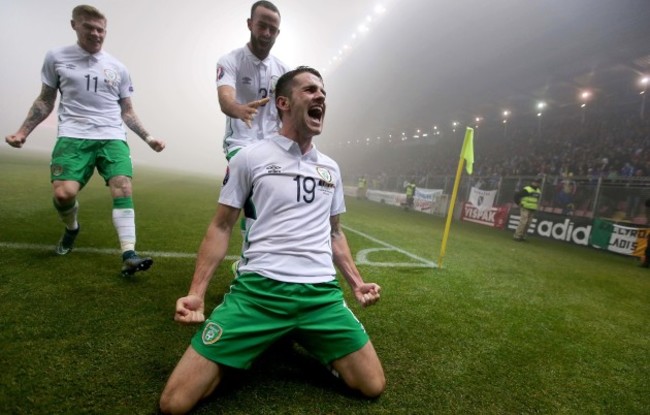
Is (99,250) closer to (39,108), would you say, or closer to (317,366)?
(39,108)

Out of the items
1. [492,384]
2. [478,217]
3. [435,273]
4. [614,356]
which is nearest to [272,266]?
[492,384]

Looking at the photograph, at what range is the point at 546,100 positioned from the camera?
26.7 meters

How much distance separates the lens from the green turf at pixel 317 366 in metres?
1.72

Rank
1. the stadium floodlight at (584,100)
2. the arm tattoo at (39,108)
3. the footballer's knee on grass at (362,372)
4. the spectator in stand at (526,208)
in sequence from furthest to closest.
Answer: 1. the stadium floodlight at (584,100)
2. the spectator in stand at (526,208)
3. the arm tattoo at (39,108)
4. the footballer's knee on grass at (362,372)

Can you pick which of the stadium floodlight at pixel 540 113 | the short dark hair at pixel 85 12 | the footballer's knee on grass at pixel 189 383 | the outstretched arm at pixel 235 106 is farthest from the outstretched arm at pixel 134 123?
Answer: the stadium floodlight at pixel 540 113

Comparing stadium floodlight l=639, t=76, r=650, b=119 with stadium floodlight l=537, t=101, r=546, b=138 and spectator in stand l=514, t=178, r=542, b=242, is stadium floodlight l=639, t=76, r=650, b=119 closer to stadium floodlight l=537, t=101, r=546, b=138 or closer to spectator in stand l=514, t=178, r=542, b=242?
stadium floodlight l=537, t=101, r=546, b=138

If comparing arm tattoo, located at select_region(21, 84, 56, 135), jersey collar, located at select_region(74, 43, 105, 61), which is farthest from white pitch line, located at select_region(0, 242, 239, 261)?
jersey collar, located at select_region(74, 43, 105, 61)

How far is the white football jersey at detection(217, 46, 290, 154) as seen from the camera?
3.13 metres

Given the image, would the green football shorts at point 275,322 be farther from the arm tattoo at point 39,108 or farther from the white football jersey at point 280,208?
the arm tattoo at point 39,108

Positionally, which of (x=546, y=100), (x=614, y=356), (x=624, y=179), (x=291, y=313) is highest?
(x=546, y=100)

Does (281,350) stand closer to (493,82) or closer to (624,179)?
(624,179)

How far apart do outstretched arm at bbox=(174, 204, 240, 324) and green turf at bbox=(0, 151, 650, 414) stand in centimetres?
45

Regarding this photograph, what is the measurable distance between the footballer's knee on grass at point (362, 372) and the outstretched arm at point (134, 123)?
9.96 feet

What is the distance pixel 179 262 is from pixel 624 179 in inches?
495
